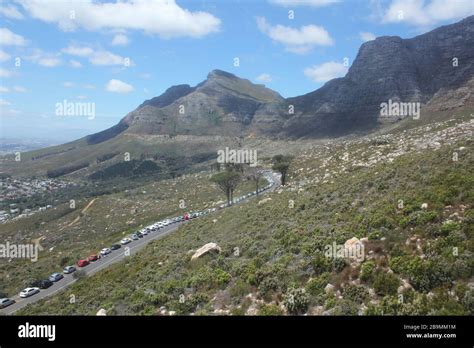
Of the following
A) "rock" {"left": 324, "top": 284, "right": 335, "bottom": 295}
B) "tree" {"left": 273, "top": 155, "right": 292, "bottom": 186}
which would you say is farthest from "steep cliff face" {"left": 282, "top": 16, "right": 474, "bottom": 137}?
"rock" {"left": 324, "top": 284, "right": 335, "bottom": 295}

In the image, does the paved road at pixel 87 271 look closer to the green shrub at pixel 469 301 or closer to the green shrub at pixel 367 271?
the green shrub at pixel 367 271

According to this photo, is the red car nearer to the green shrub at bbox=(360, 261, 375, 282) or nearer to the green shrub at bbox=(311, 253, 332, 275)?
the green shrub at bbox=(311, 253, 332, 275)

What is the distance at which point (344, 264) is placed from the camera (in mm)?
15281

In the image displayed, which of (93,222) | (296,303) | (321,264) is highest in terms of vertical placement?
(321,264)

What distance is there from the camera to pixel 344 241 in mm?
18375

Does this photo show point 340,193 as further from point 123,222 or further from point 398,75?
point 398,75

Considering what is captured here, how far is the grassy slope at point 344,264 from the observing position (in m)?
12.4

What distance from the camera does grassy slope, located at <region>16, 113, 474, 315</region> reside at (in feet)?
40.8

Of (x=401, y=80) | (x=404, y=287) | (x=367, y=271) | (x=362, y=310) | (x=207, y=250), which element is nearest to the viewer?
(x=362, y=310)

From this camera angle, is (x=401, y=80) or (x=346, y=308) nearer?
(x=346, y=308)

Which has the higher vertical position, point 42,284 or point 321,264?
point 321,264

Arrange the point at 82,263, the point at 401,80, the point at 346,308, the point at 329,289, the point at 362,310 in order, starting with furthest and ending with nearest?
the point at 401,80, the point at 82,263, the point at 329,289, the point at 346,308, the point at 362,310

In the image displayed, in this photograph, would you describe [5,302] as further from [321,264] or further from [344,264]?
[344,264]

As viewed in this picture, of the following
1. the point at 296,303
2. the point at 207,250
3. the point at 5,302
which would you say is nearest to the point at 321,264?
the point at 296,303
